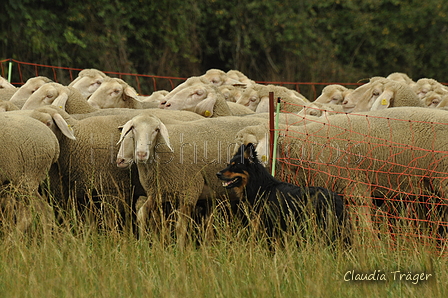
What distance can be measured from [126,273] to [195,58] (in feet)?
53.0

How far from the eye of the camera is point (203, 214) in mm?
6645

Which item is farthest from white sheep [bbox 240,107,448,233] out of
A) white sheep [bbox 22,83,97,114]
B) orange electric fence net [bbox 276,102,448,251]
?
white sheep [bbox 22,83,97,114]

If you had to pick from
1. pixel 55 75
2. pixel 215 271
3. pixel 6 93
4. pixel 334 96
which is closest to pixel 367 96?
pixel 334 96

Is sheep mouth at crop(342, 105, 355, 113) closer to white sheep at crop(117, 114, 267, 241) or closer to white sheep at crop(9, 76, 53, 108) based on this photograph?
white sheep at crop(117, 114, 267, 241)

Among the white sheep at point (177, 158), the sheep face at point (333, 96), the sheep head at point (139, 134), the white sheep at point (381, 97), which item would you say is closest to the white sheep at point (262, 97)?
the white sheep at point (381, 97)

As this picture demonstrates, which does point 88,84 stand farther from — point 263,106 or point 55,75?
point 55,75

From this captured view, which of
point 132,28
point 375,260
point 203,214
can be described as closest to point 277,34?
point 132,28

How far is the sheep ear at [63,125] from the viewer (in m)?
6.15

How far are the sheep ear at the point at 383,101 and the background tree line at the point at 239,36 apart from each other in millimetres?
9566

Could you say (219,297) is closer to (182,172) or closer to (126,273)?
(126,273)

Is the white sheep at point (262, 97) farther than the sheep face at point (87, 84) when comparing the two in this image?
No

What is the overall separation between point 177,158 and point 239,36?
49.4 feet

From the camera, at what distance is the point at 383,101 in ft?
25.3

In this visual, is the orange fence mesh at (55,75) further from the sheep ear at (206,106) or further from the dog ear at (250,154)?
the dog ear at (250,154)
